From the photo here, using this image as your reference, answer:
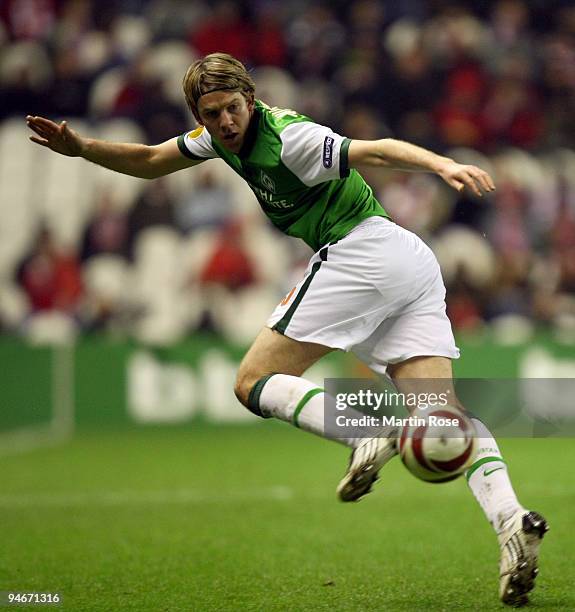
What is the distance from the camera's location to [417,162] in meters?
4.21

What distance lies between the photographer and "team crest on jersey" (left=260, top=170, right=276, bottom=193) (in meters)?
4.65

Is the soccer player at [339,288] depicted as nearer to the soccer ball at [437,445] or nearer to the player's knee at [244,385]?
the player's knee at [244,385]

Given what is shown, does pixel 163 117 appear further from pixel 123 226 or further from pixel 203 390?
pixel 203 390

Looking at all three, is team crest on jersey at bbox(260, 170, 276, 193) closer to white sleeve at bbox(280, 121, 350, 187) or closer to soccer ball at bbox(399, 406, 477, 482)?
white sleeve at bbox(280, 121, 350, 187)

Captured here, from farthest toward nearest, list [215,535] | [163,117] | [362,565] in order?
[163,117] → [215,535] → [362,565]

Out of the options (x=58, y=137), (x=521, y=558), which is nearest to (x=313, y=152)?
(x=58, y=137)

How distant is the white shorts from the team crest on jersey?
0.34 m

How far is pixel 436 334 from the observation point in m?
4.74

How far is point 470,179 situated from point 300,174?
790 millimetres

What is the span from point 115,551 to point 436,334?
2059 mm

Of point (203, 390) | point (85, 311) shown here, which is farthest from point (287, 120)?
point (85, 311)

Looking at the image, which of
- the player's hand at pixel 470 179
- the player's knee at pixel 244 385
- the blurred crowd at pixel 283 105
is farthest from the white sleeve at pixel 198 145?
the blurred crowd at pixel 283 105

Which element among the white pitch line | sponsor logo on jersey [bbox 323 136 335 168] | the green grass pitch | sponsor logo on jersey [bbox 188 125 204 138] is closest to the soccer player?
sponsor logo on jersey [bbox 323 136 335 168]

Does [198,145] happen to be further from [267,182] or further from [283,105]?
[283,105]
